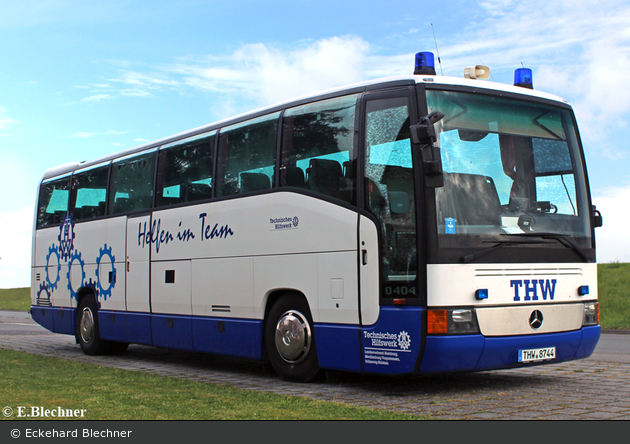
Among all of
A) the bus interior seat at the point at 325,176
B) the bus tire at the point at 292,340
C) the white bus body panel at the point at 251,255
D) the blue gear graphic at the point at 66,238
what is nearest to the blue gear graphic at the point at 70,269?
the blue gear graphic at the point at 66,238

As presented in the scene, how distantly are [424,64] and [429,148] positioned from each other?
125 centimetres

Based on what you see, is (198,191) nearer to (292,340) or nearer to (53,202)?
(292,340)

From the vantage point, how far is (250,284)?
34.5 feet

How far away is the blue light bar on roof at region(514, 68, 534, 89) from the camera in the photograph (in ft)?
32.8

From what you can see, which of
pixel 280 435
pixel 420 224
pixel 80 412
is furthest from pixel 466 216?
pixel 80 412

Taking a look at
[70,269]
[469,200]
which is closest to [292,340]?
[469,200]

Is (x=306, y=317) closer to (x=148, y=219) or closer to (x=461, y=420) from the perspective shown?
(x=461, y=420)

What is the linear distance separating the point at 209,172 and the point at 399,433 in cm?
649

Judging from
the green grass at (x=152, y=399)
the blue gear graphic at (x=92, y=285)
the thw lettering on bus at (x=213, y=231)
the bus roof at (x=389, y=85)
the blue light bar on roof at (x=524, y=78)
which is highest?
the blue light bar on roof at (x=524, y=78)

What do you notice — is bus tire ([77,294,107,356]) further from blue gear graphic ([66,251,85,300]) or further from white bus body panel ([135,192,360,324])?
white bus body panel ([135,192,360,324])

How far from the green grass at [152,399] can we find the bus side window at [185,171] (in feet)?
9.80

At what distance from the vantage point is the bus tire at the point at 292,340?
948 cm

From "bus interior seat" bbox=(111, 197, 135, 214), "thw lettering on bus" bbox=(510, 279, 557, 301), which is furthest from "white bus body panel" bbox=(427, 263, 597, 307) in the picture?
"bus interior seat" bbox=(111, 197, 135, 214)

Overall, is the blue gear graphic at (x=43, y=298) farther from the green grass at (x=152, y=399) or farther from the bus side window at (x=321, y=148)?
the bus side window at (x=321, y=148)
